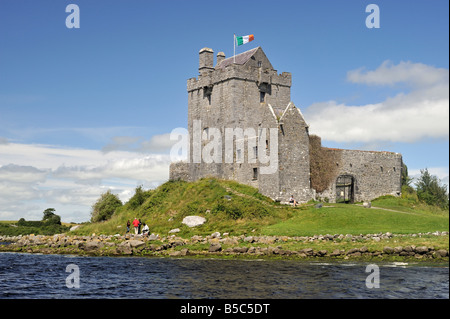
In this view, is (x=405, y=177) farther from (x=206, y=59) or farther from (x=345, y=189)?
(x=206, y=59)

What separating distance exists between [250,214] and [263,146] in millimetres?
7561

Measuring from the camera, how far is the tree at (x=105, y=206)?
190ft

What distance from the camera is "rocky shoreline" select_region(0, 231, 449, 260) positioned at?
86.5ft

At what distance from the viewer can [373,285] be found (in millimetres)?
19500

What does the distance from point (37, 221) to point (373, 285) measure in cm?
6071

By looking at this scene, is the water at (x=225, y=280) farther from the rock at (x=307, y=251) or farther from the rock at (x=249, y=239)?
the rock at (x=249, y=239)

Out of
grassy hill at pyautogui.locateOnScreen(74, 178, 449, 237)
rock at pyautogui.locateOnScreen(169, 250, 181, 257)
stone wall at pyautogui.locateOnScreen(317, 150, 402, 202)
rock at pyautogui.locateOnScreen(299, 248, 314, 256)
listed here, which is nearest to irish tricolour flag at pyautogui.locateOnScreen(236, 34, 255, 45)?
grassy hill at pyautogui.locateOnScreen(74, 178, 449, 237)

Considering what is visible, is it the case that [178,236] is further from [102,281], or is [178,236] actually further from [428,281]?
[428,281]

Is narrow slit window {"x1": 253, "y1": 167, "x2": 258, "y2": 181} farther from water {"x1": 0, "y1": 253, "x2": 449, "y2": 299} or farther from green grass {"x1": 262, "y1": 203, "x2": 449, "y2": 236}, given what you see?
water {"x1": 0, "y1": 253, "x2": 449, "y2": 299}

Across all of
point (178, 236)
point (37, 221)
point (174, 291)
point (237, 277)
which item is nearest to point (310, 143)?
point (178, 236)

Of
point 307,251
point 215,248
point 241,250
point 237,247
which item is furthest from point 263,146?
point 307,251

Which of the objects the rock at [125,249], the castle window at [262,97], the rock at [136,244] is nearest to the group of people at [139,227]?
the rock at [136,244]

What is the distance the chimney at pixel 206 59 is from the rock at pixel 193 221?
1873cm

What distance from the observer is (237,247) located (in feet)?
101
